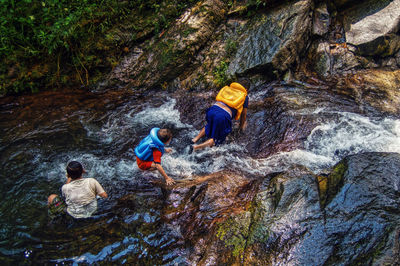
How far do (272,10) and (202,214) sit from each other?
18.6 feet

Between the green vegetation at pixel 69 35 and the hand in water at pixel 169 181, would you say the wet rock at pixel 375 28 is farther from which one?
the hand in water at pixel 169 181

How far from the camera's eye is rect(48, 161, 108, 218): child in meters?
3.61

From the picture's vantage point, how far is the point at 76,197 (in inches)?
142

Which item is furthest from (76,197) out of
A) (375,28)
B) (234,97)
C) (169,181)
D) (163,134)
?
(375,28)

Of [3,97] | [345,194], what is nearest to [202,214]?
[345,194]

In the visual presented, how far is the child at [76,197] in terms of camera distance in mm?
3609

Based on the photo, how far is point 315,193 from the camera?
10.7 feet

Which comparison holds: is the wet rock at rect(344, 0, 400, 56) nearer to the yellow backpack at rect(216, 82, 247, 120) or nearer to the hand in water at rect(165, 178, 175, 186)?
the yellow backpack at rect(216, 82, 247, 120)

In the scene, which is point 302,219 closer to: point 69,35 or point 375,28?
point 375,28

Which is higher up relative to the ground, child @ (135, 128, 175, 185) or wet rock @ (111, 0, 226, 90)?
wet rock @ (111, 0, 226, 90)

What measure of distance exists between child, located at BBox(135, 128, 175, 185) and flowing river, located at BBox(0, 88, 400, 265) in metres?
0.29

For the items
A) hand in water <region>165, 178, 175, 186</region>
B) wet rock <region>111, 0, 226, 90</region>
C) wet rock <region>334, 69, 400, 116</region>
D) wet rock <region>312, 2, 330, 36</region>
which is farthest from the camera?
wet rock <region>111, 0, 226, 90</region>

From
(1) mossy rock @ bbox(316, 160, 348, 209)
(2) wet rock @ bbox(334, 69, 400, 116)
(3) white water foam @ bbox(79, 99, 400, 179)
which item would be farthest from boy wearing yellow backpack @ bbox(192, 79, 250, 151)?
(2) wet rock @ bbox(334, 69, 400, 116)

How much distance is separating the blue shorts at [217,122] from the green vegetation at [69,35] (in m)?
3.76
